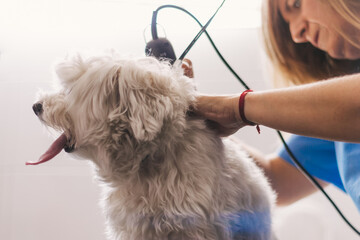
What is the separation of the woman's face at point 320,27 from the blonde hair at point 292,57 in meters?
0.01

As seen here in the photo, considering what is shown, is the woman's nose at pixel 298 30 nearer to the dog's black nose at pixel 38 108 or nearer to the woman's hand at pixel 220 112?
the woman's hand at pixel 220 112

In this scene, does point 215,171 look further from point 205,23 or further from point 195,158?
point 205,23

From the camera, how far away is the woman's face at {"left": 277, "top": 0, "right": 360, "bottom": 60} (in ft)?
Answer: 2.92

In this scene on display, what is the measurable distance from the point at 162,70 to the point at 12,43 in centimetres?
48

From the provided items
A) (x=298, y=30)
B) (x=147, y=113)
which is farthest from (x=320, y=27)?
(x=147, y=113)

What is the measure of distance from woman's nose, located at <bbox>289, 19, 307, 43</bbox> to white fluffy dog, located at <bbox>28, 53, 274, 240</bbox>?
45cm

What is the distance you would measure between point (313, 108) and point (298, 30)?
1.71 feet

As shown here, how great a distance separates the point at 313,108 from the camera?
50 centimetres

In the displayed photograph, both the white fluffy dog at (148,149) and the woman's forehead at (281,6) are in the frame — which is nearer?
the white fluffy dog at (148,149)

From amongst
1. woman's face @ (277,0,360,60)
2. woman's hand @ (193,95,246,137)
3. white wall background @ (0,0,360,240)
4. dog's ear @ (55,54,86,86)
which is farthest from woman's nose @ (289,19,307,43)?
dog's ear @ (55,54,86,86)

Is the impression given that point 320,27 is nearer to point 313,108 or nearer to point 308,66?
point 308,66

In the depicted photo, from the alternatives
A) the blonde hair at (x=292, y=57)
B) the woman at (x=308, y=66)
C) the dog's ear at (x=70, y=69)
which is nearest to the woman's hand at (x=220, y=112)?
the woman at (x=308, y=66)

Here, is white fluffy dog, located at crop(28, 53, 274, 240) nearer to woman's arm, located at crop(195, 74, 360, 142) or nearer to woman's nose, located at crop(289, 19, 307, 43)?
woman's arm, located at crop(195, 74, 360, 142)

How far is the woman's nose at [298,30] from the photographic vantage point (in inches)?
37.2
